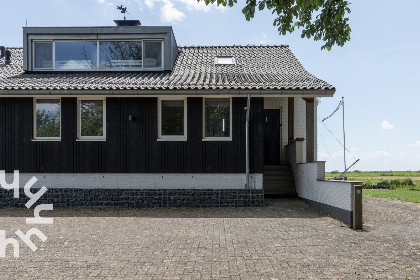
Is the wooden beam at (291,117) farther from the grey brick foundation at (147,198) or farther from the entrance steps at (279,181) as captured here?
the grey brick foundation at (147,198)

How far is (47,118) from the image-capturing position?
12.5 meters

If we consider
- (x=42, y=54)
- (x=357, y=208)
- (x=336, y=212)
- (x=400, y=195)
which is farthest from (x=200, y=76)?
(x=400, y=195)

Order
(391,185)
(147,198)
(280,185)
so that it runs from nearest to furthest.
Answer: (147,198) < (280,185) < (391,185)

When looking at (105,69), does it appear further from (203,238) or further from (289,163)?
(203,238)

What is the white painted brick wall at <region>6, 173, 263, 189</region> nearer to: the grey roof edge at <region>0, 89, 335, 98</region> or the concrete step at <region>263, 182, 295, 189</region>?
the concrete step at <region>263, 182, 295, 189</region>

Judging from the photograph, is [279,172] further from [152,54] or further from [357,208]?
[152,54]

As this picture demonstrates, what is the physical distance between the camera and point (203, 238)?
24.1 ft

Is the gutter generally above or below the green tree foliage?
above

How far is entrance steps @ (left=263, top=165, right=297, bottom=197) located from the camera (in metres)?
13.8

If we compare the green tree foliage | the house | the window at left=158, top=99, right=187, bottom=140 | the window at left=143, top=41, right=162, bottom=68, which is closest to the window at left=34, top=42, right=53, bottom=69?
the house

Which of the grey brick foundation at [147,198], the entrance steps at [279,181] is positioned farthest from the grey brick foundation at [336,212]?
the entrance steps at [279,181]

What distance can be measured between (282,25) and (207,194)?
6.45 meters

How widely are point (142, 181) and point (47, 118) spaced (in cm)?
389

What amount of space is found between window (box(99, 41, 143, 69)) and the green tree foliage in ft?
10.4
